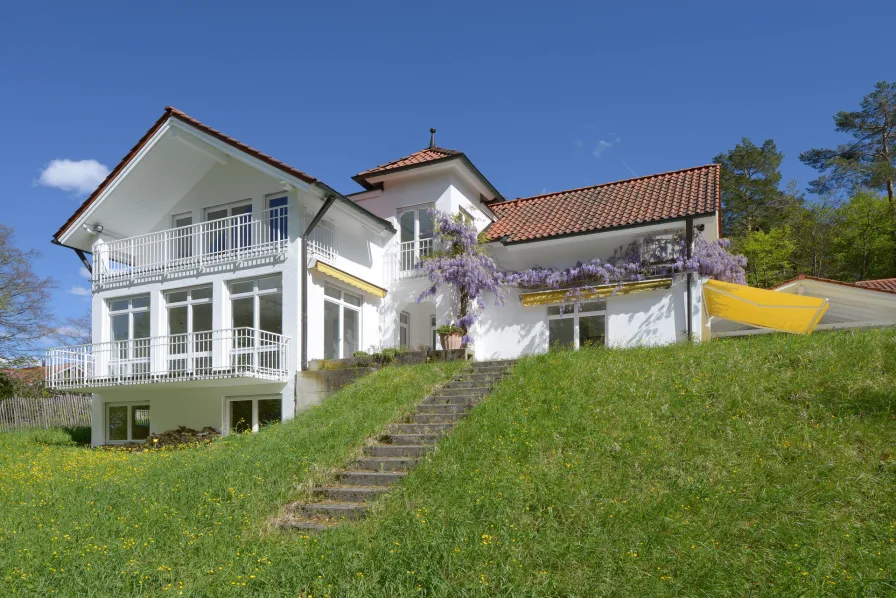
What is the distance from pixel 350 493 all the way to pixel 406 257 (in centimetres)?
1197

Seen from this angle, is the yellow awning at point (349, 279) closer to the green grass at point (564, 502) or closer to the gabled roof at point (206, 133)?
the gabled roof at point (206, 133)

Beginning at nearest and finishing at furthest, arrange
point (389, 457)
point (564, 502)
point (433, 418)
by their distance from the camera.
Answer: point (564, 502) → point (389, 457) → point (433, 418)

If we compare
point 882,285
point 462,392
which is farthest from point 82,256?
point 882,285

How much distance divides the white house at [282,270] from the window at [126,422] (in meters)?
0.04

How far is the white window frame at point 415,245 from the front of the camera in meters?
20.0

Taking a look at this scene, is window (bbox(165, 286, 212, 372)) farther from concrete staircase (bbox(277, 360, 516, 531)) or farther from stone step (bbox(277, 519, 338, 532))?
stone step (bbox(277, 519, 338, 532))

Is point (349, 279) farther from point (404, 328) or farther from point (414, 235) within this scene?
point (404, 328)

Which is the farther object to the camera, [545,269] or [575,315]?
[545,269]

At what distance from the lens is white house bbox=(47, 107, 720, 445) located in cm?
1689

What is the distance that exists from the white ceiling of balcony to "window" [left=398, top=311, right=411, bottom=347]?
7.15 metres

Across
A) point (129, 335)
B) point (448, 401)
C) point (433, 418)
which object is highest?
point (129, 335)

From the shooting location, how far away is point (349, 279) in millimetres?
18000

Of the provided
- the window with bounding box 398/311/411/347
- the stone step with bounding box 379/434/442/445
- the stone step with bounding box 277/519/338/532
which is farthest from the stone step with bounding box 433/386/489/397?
the window with bounding box 398/311/411/347

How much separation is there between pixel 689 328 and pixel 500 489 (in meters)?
10.9
